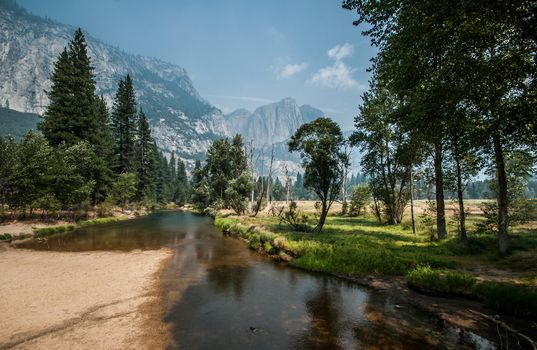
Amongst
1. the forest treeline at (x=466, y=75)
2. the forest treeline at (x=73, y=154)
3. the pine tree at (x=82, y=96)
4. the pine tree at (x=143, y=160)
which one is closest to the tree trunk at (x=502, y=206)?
the forest treeline at (x=466, y=75)

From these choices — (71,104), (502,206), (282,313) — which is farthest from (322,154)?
(71,104)

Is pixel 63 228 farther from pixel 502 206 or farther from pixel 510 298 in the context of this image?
pixel 502 206

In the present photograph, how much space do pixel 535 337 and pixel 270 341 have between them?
8332 mm

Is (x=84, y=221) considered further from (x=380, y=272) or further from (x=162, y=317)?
(x=380, y=272)

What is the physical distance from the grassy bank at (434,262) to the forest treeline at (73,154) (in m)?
28.5

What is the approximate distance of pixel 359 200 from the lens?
51000 mm

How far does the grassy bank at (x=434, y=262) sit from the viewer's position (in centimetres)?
1138

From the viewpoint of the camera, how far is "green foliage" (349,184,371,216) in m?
49.8

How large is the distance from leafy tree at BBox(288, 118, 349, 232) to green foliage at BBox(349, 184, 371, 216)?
78.8 ft

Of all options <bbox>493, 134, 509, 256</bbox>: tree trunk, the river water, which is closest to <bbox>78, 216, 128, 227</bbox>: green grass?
the river water

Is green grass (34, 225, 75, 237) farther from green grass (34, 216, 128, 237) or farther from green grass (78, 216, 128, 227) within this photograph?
green grass (78, 216, 128, 227)

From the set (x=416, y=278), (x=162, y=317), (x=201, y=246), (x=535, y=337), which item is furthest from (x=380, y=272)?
(x=201, y=246)

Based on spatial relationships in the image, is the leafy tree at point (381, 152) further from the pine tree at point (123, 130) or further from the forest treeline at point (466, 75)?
the pine tree at point (123, 130)

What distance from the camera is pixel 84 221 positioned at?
4006 cm
